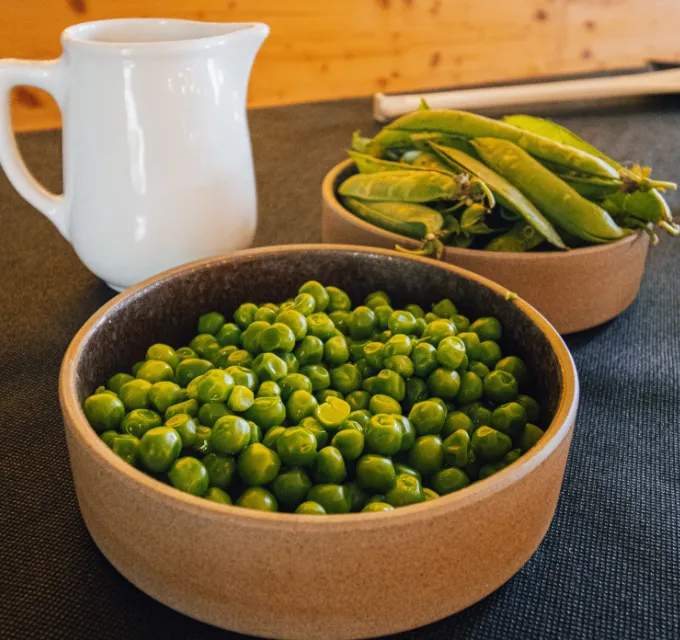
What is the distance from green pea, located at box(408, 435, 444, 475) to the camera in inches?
22.5

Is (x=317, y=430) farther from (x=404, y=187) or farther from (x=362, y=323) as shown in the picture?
(x=404, y=187)

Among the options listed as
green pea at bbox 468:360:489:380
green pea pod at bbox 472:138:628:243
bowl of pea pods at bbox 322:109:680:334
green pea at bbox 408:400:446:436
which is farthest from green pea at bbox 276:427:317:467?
green pea pod at bbox 472:138:628:243

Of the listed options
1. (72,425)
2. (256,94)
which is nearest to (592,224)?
(72,425)

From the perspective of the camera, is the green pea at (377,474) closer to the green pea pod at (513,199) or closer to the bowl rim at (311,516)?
the bowl rim at (311,516)

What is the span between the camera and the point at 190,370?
2.19 ft

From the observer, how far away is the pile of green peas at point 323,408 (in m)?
0.54

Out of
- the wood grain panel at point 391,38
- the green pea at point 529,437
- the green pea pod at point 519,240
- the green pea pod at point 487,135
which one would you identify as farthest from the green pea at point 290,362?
the wood grain panel at point 391,38

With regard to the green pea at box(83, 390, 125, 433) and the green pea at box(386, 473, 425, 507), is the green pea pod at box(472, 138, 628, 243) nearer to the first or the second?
the green pea at box(386, 473, 425, 507)

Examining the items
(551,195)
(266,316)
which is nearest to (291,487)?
(266,316)

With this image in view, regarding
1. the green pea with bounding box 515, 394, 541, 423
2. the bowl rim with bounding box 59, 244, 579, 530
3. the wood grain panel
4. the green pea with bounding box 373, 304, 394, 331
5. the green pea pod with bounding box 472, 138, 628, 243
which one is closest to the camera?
the bowl rim with bounding box 59, 244, 579, 530

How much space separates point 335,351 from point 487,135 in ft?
1.36

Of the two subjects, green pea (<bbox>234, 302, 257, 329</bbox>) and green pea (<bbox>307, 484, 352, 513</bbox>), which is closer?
green pea (<bbox>307, 484, 352, 513</bbox>)

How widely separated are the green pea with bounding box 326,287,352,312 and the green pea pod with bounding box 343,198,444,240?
0.14 meters

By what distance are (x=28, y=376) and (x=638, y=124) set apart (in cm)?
156
